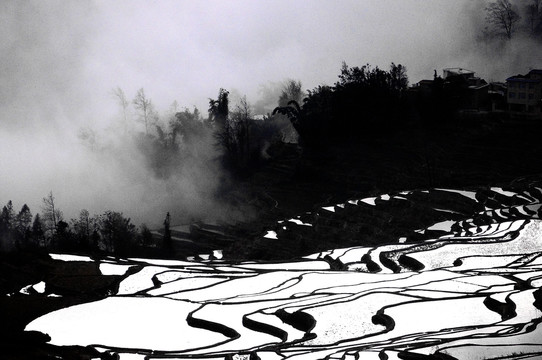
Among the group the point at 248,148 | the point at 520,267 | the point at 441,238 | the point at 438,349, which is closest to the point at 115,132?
the point at 248,148

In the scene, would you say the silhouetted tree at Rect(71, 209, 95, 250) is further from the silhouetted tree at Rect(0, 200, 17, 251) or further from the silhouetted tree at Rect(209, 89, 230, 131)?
the silhouetted tree at Rect(209, 89, 230, 131)

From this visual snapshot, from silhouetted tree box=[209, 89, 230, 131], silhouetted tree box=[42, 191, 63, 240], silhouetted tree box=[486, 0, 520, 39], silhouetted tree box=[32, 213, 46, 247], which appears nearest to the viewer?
silhouetted tree box=[32, 213, 46, 247]

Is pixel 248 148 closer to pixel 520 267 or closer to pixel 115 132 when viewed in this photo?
pixel 115 132

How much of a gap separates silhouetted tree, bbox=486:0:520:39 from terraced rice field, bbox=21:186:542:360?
30.6 m

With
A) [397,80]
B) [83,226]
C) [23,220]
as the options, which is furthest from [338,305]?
[397,80]

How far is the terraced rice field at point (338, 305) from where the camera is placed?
60.4ft

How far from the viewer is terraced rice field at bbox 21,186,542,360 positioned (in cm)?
1841

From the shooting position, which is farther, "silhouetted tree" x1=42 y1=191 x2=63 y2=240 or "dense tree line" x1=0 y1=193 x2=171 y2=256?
"silhouetted tree" x1=42 y1=191 x2=63 y2=240

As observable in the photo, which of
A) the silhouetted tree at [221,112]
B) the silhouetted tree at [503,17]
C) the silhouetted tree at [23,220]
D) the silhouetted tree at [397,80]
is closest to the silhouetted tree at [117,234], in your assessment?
the silhouetted tree at [23,220]

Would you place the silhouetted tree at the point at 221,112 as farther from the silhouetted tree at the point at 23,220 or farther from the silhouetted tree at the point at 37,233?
the silhouetted tree at the point at 37,233

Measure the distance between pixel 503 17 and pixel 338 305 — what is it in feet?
138

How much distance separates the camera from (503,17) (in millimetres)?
59188

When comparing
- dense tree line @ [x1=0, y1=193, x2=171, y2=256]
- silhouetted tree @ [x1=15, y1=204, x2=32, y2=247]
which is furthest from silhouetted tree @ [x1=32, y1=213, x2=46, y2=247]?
silhouetted tree @ [x1=15, y1=204, x2=32, y2=247]

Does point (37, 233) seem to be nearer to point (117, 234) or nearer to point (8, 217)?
point (8, 217)
